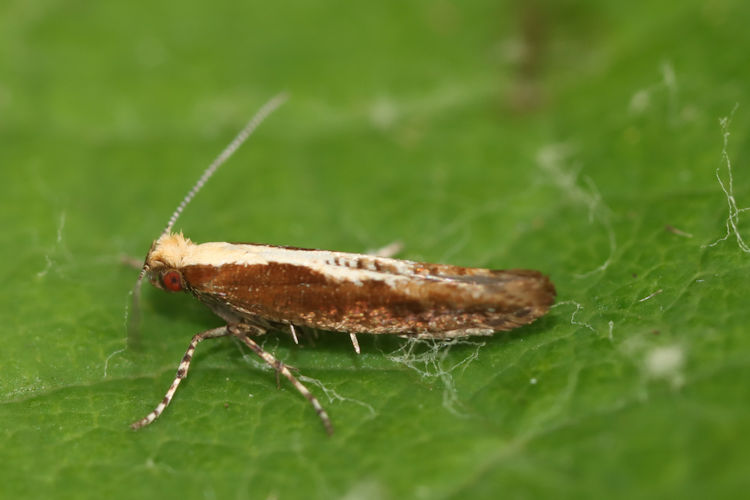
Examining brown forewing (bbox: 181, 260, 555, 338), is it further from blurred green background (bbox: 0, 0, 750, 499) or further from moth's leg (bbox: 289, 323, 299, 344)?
blurred green background (bbox: 0, 0, 750, 499)

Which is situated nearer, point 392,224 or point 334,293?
point 334,293

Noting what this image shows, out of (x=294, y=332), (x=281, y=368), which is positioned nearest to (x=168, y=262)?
(x=294, y=332)

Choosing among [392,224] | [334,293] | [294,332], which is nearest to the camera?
[334,293]

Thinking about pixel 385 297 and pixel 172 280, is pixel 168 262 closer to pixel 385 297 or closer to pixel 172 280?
pixel 172 280

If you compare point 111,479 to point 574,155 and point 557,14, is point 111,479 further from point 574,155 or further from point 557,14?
point 557,14

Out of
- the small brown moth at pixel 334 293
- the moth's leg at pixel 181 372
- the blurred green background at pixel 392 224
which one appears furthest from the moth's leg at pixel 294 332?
the moth's leg at pixel 181 372

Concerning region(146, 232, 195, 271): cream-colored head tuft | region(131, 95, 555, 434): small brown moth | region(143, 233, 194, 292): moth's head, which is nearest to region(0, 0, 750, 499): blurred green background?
region(131, 95, 555, 434): small brown moth

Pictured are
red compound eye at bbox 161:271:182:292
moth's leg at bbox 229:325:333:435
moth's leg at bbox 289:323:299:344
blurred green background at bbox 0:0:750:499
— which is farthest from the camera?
red compound eye at bbox 161:271:182:292
